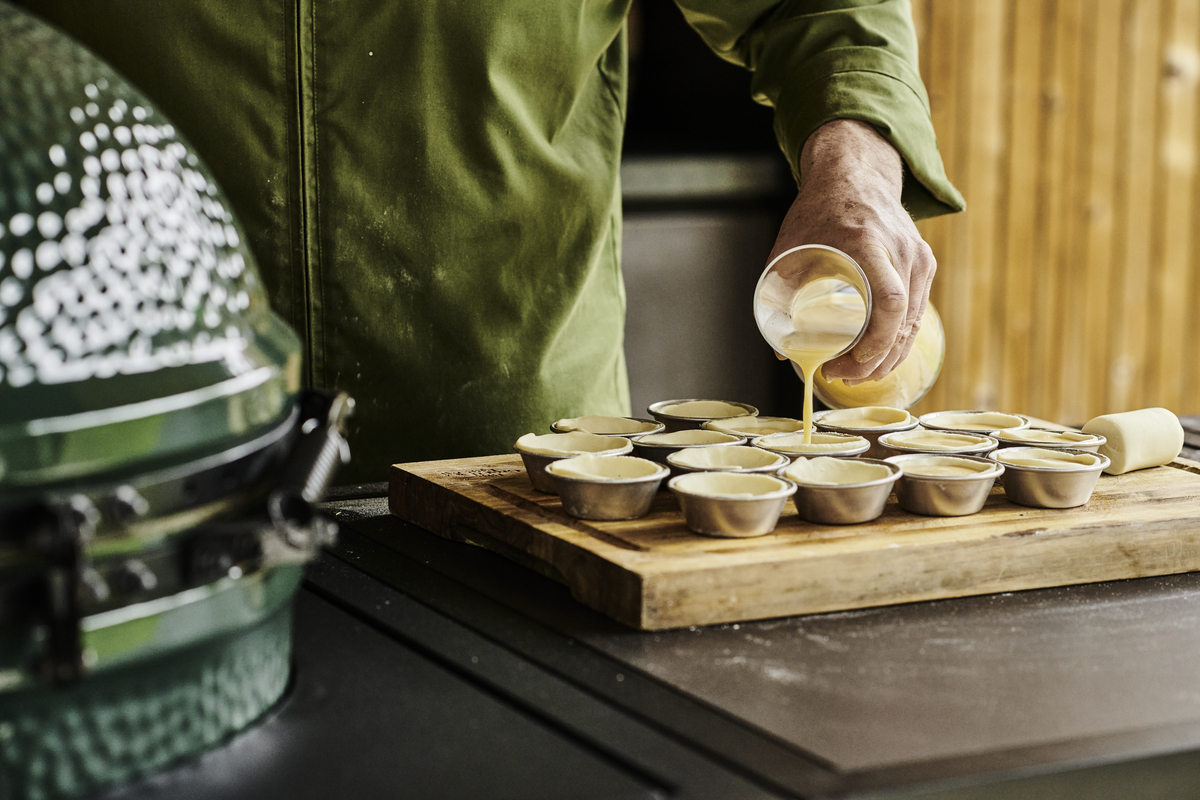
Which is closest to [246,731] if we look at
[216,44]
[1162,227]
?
[216,44]

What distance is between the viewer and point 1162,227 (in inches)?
173

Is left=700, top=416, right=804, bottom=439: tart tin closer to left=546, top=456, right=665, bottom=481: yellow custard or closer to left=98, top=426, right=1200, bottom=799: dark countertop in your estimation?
left=546, top=456, right=665, bottom=481: yellow custard

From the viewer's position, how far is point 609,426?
4.75ft

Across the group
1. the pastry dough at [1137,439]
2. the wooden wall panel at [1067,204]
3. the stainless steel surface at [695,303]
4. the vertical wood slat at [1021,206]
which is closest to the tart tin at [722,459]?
the pastry dough at [1137,439]

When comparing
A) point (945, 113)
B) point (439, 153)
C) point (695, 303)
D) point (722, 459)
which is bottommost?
point (722, 459)

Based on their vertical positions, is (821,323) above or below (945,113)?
below

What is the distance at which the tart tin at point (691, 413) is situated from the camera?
59.1 inches

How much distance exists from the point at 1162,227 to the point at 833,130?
3228 mm

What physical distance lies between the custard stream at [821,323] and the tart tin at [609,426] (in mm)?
184

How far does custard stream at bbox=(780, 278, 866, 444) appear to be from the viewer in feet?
4.63

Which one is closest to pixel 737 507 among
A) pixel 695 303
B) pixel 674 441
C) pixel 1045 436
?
pixel 674 441

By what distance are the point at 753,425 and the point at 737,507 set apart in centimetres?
40

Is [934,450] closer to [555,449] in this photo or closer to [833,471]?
[833,471]

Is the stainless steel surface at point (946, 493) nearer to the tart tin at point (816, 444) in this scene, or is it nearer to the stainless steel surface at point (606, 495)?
the tart tin at point (816, 444)
